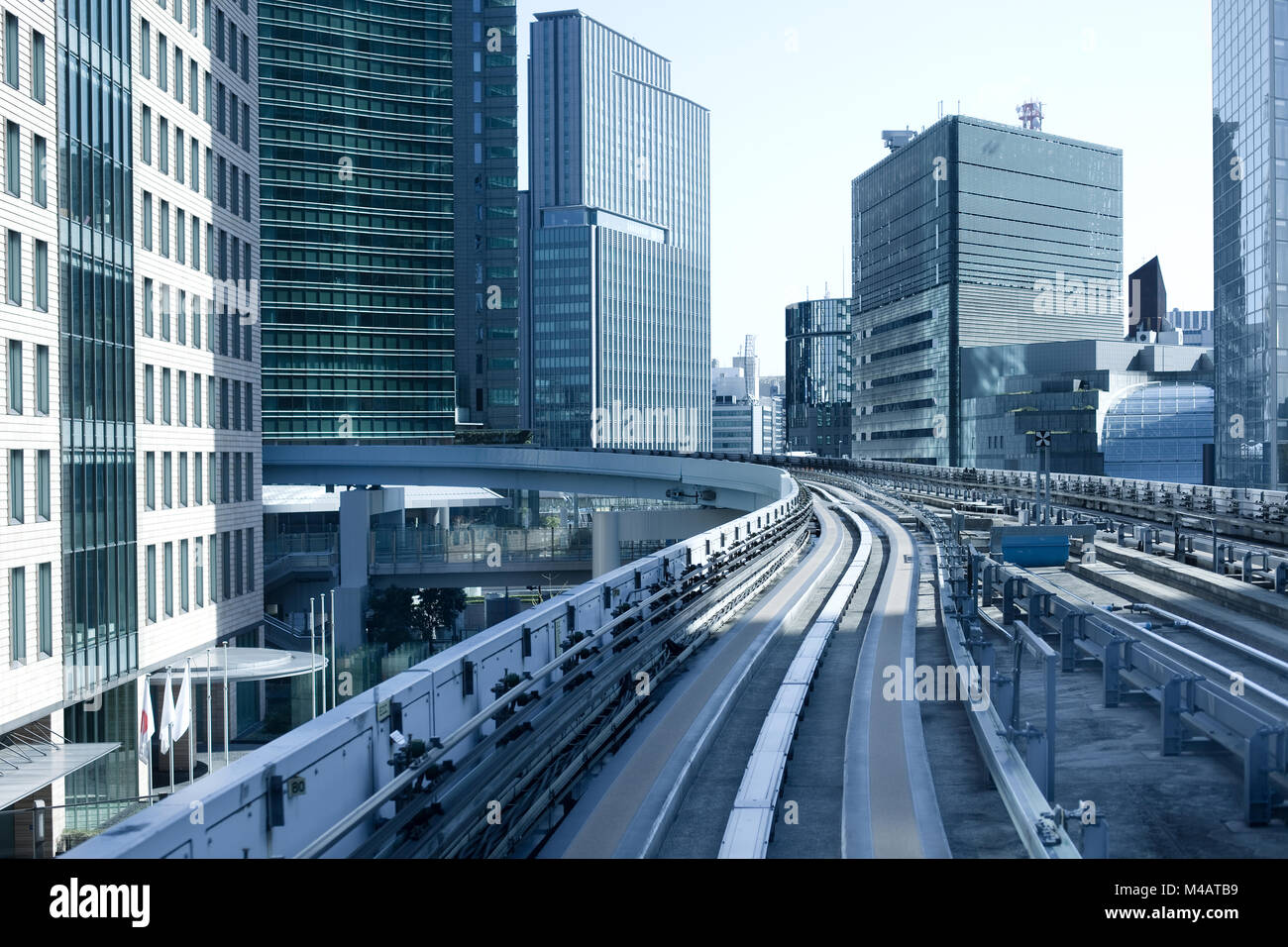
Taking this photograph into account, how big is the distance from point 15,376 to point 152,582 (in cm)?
1151

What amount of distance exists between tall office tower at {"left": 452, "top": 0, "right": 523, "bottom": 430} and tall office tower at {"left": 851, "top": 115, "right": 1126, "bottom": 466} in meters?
62.2

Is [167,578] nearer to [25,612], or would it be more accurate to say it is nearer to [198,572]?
[198,572]

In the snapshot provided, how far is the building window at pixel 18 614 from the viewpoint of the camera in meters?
31.4

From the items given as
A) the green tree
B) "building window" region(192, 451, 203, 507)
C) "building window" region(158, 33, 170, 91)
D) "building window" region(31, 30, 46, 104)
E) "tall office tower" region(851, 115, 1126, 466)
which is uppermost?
"tall office tower" region(851, 115, 1126, 466)

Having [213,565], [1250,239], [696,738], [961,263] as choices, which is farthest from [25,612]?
[961,263]

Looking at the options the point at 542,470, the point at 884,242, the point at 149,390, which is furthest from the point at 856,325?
the point at 149,390

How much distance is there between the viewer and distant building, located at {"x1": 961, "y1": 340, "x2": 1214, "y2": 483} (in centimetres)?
12144

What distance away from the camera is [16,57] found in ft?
104

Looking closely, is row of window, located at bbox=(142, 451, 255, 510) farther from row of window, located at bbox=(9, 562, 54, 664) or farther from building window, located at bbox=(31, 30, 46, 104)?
building window, located at bbox=(31, 30, 46, 104)

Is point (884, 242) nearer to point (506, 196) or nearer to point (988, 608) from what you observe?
point (506, 196)

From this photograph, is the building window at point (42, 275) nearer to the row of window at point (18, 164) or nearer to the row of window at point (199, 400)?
the row of window at point (18, 164)

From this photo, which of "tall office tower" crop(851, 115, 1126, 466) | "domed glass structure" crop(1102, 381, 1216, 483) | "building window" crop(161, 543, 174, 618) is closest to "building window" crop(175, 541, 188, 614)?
"building window" crop(161, 543, 174, 618)

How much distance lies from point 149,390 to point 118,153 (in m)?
8.45

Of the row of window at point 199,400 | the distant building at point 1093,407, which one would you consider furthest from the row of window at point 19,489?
the distant building at point 1093,407
